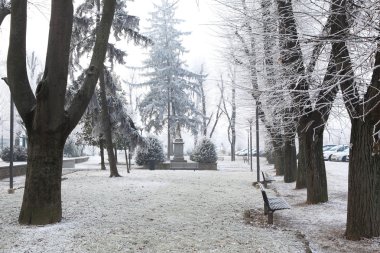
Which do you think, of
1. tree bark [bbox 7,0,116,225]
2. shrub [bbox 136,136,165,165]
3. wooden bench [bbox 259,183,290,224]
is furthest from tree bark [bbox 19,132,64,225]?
shrub [bbox 136,136,165,165]

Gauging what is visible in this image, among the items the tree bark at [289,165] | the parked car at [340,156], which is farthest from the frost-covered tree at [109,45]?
the parked car at [340,156]

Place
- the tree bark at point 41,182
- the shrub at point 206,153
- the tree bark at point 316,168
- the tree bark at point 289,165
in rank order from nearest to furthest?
the tree bark at point 41,182, the tree bark at point 316,168, the tree bark at point 289,165, the shrub at point 206,153

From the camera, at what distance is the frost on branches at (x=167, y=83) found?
43844 mm

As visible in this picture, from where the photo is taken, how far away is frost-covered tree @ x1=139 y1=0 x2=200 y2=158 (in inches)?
1725

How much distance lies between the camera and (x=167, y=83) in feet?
148

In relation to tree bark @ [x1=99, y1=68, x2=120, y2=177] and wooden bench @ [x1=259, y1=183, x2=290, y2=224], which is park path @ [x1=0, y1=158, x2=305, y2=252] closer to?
wooden bench @ [x1=259, y1=183, x2=290, y2=224]

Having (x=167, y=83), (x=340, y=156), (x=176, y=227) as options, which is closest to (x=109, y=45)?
(x=176, y=227)

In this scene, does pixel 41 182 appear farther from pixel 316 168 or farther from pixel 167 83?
pixel 167 83

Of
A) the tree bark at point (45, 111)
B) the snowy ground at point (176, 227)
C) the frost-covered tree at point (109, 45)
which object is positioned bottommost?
the snowy ground at point (176, 227)

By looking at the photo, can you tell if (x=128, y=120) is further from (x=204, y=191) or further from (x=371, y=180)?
(x=371, y=180)

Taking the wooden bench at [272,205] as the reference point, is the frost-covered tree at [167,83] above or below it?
above

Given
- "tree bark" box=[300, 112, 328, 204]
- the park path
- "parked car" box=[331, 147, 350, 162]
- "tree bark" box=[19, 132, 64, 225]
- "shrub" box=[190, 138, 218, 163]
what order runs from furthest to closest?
"parked car" box=[331, 147, 350, 162], "shrub" box=[190, 138, 218, 163], "tree bark" box=[300, 112, 328, 204], "tree bark" box=[19, 132, 64, 225], the park path

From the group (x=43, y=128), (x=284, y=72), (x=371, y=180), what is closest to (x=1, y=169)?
(x=43, y=128)

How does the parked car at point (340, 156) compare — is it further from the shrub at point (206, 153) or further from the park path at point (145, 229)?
the park path at point (145, 229)
